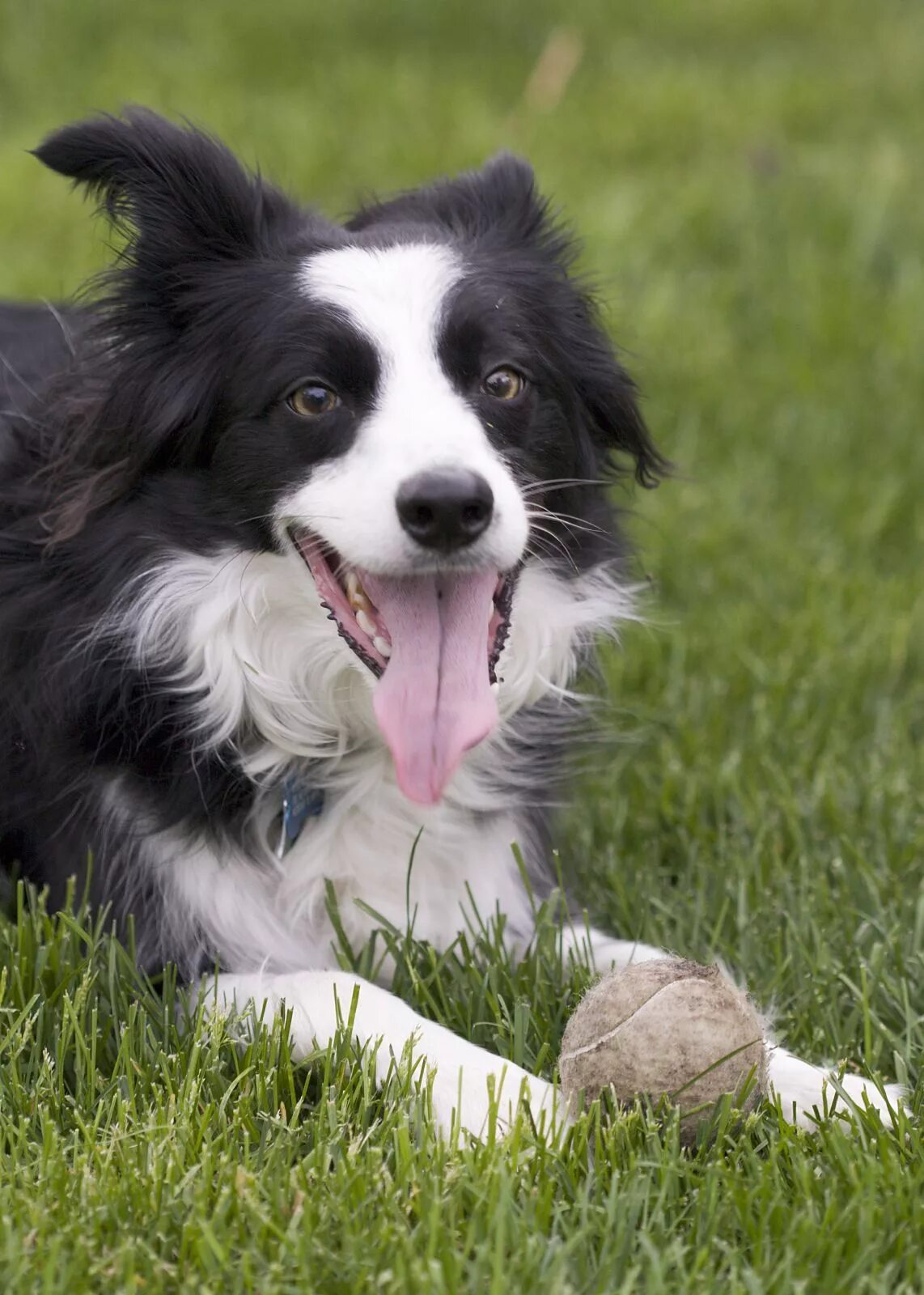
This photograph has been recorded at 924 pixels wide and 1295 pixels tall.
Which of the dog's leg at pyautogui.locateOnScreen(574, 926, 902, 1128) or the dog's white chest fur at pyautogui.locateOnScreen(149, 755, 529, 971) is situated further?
the dog's white chest fur at pyautogui.locateOnScreen(149, 755, 529, 971)

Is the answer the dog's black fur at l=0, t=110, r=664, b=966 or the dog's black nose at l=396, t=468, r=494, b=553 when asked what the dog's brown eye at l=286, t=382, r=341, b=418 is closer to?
the dog's black fur at l=0, t=110, r=664, b=966

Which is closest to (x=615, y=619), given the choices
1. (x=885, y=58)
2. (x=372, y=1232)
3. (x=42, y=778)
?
(x=42, y=778)

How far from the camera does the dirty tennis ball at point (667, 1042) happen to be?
231cm

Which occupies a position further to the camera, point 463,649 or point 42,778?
point 42,778

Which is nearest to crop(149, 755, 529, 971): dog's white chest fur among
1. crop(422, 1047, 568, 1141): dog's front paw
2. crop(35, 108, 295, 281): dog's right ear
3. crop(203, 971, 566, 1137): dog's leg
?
crop(203, 971, 566, 1137): dog's leg

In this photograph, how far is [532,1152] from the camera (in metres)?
2.28

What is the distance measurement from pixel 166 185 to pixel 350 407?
0.55 m

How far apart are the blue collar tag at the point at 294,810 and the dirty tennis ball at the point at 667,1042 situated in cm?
75

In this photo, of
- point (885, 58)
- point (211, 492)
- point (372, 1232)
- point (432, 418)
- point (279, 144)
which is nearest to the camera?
point (372, 1232)

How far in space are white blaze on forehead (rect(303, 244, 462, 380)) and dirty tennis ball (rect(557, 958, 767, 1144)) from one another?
1.09 meters

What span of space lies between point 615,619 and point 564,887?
59cm

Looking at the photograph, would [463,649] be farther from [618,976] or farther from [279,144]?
[279,144]

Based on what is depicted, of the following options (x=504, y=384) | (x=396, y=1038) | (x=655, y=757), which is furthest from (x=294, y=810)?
(x=655, y=757)

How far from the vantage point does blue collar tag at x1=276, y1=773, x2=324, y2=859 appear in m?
2.90
